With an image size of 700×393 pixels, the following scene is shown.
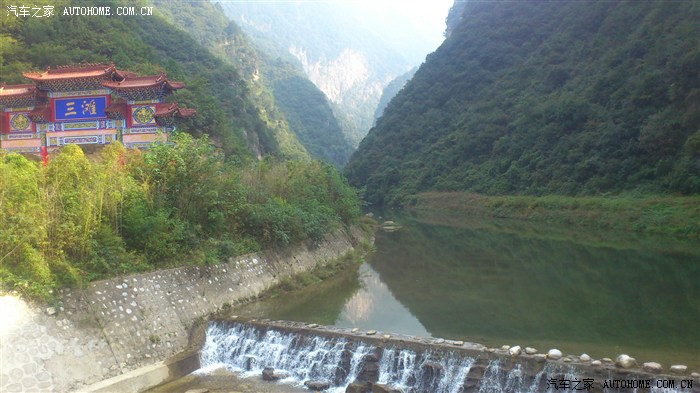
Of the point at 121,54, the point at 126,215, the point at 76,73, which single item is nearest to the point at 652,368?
the point at 126,215

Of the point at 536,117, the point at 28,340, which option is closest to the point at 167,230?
the point at 28,340

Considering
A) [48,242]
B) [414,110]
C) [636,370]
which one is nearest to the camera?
[636,370]

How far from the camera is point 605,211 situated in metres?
31.1

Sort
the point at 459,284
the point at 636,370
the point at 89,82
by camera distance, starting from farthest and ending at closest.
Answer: the point at 89,82
the point at 459,284
the point at 636,370

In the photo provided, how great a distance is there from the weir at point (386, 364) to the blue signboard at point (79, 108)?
13173mm

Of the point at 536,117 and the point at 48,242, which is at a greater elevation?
the point at 536,117

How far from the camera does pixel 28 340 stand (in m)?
7.62

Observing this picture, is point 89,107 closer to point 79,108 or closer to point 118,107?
point 79,108

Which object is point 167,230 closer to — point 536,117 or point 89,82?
point 89,82

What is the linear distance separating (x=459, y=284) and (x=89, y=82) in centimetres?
1596

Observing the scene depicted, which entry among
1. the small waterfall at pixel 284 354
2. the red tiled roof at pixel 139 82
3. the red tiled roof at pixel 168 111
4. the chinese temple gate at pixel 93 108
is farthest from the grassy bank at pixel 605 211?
the red tiled roof at pixel 139 82

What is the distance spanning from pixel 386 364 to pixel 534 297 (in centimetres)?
644

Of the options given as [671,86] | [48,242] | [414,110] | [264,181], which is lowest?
[48,242]

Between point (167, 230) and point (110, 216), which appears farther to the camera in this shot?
point (167, 230)
